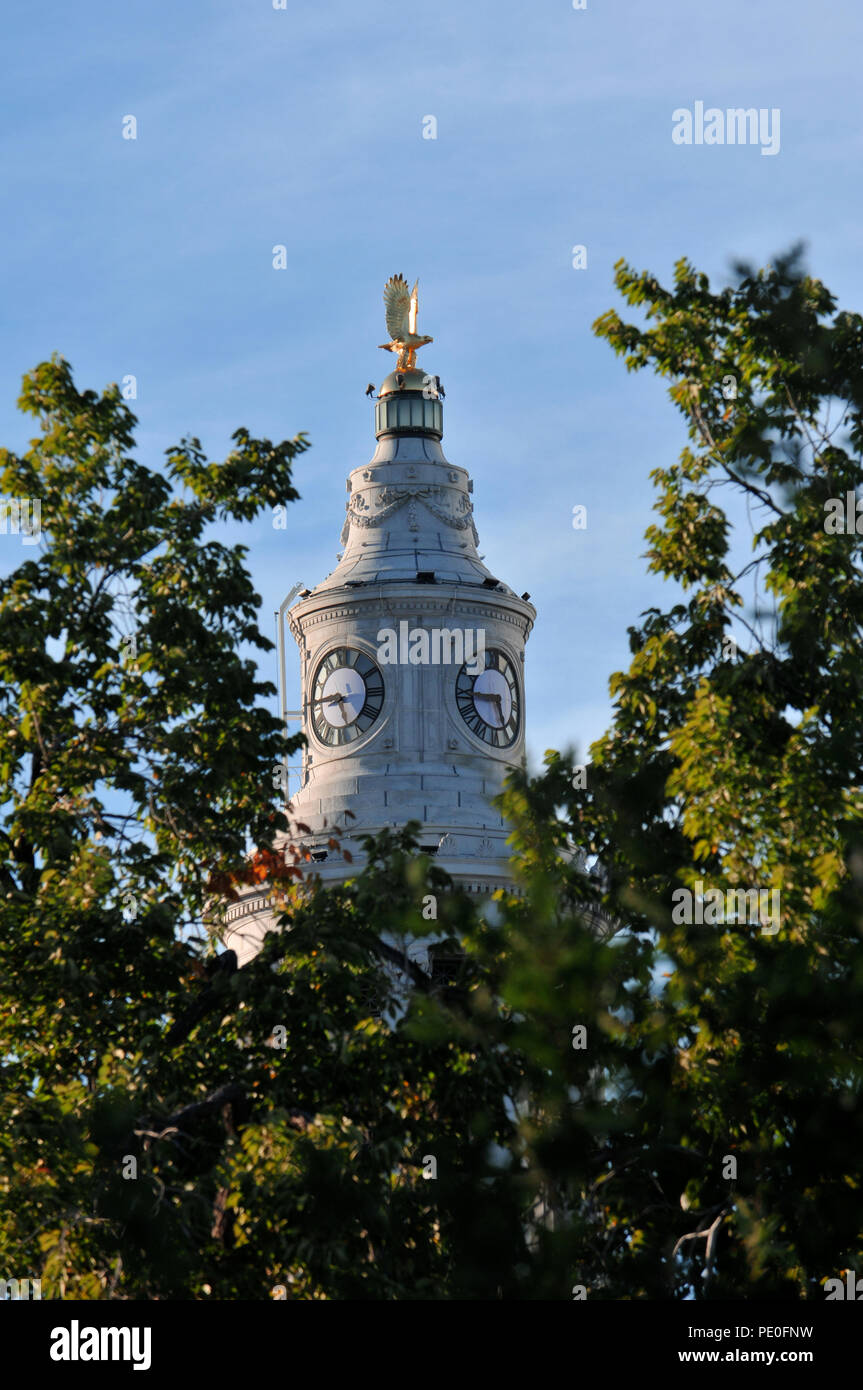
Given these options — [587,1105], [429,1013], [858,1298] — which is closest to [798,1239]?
[858,1298]

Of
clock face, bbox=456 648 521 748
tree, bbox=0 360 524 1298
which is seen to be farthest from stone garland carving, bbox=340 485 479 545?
tree, bbox=0 360 524 1298

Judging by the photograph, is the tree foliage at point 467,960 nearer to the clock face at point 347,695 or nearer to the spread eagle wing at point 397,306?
the clock face at point 347,695

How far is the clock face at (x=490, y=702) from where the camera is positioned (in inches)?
2072

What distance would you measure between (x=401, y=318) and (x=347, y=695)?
32.0ft

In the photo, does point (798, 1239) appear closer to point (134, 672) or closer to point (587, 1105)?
point (587, 1105)

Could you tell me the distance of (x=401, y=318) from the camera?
56.7 meters

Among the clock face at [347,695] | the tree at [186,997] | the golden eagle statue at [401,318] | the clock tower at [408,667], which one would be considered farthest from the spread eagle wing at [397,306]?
the tree at [186,997]

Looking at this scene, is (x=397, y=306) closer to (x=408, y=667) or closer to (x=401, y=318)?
(x=401, y=318)

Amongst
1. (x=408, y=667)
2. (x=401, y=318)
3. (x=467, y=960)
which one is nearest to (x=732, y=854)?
(x=467, y=960)

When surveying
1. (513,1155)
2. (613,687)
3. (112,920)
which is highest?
(613,687)

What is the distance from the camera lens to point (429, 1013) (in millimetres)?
19844

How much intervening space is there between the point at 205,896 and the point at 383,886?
2.48 m

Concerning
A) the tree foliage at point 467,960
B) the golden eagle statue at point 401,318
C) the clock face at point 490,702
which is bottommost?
the tree foliage at point 467,960

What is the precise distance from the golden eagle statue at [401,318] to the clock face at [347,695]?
26.2ft
